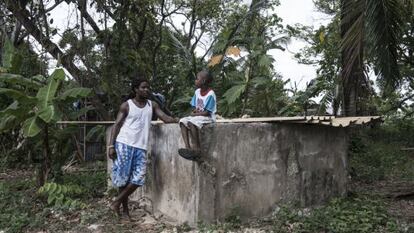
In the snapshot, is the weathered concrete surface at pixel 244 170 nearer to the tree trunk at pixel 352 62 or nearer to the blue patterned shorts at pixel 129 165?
the blue patterned shorts at pixel 129 165

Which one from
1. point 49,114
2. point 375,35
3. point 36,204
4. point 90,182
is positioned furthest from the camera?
point 90,182

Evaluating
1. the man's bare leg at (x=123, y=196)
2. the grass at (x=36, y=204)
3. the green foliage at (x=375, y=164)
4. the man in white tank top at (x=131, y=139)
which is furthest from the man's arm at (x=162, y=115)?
the green foliage at (x=375, y=164)

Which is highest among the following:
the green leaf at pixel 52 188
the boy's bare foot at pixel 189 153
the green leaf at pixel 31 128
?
the green leaf at pixel 31 128

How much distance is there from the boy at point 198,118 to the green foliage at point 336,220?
4.07ft

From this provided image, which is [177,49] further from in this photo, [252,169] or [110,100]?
[252,169]

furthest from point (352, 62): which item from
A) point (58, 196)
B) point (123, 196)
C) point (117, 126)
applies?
point (58, 196)

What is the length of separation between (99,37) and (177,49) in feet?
11.9

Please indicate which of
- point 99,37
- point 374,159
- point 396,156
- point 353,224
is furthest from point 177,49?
point 353,224

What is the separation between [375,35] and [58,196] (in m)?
4.84

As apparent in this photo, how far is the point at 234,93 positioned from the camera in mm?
11539

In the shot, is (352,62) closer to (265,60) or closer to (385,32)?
(385,32)

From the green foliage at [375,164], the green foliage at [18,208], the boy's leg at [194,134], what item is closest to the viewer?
the boy's leg at [194,134]

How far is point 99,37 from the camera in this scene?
10266 mm

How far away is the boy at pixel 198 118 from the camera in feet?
18.1
